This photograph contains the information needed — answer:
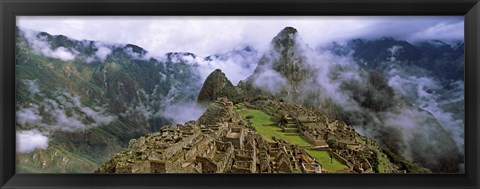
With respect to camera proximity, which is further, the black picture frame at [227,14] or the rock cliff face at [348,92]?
the rock cliff face at [348,92]

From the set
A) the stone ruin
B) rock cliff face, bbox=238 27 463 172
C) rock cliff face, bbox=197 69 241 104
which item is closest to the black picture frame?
the stone ruin

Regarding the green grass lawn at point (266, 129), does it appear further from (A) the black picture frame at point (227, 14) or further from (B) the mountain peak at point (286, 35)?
(B) the mountain peak at point (286, 35)

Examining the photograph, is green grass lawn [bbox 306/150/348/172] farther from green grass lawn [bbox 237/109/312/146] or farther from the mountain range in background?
the mountain range in background

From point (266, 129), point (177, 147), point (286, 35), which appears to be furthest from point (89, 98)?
point (286, 35)

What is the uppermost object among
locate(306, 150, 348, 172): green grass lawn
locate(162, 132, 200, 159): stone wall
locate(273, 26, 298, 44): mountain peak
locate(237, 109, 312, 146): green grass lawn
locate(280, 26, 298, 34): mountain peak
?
locate(280, 26, 298, 34): mountain peak

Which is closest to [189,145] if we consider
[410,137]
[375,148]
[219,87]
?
[219,87]

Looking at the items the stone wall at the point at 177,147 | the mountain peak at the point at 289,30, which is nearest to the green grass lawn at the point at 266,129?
the stone wall at the point at 177,147

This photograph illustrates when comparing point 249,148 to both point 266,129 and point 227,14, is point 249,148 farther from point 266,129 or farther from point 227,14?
point 227,14
